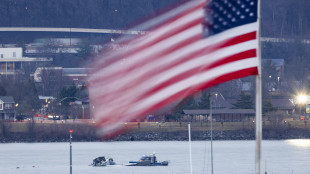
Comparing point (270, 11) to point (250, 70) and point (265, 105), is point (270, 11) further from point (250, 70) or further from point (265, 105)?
point (250, 70)

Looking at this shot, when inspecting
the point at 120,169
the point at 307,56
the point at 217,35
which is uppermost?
the point at 307,56

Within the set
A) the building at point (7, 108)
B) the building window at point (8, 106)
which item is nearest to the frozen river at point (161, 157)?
the building at point (7, 108)

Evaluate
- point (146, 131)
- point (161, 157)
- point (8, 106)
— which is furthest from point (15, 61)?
point (161, 157)

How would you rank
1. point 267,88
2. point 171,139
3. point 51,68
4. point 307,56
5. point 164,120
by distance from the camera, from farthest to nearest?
point 307,56, point 51,68, point 267,88, point 164,120, point 171,139

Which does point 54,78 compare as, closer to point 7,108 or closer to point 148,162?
point 7,108

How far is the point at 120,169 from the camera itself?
57.2 meters

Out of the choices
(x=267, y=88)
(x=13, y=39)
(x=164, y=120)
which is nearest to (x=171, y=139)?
(x=164, y=120)

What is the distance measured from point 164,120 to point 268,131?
11.0 metres

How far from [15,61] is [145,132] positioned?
250 ft

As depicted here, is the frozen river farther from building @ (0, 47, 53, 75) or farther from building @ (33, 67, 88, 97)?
building @ (0, 47, 53, 75)

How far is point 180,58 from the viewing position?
15758mm

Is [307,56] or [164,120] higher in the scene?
[307,56]

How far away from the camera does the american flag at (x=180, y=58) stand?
15.0 metres

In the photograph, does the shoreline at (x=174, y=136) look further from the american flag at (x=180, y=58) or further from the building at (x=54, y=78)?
the american flag at (x=180, y=58)
